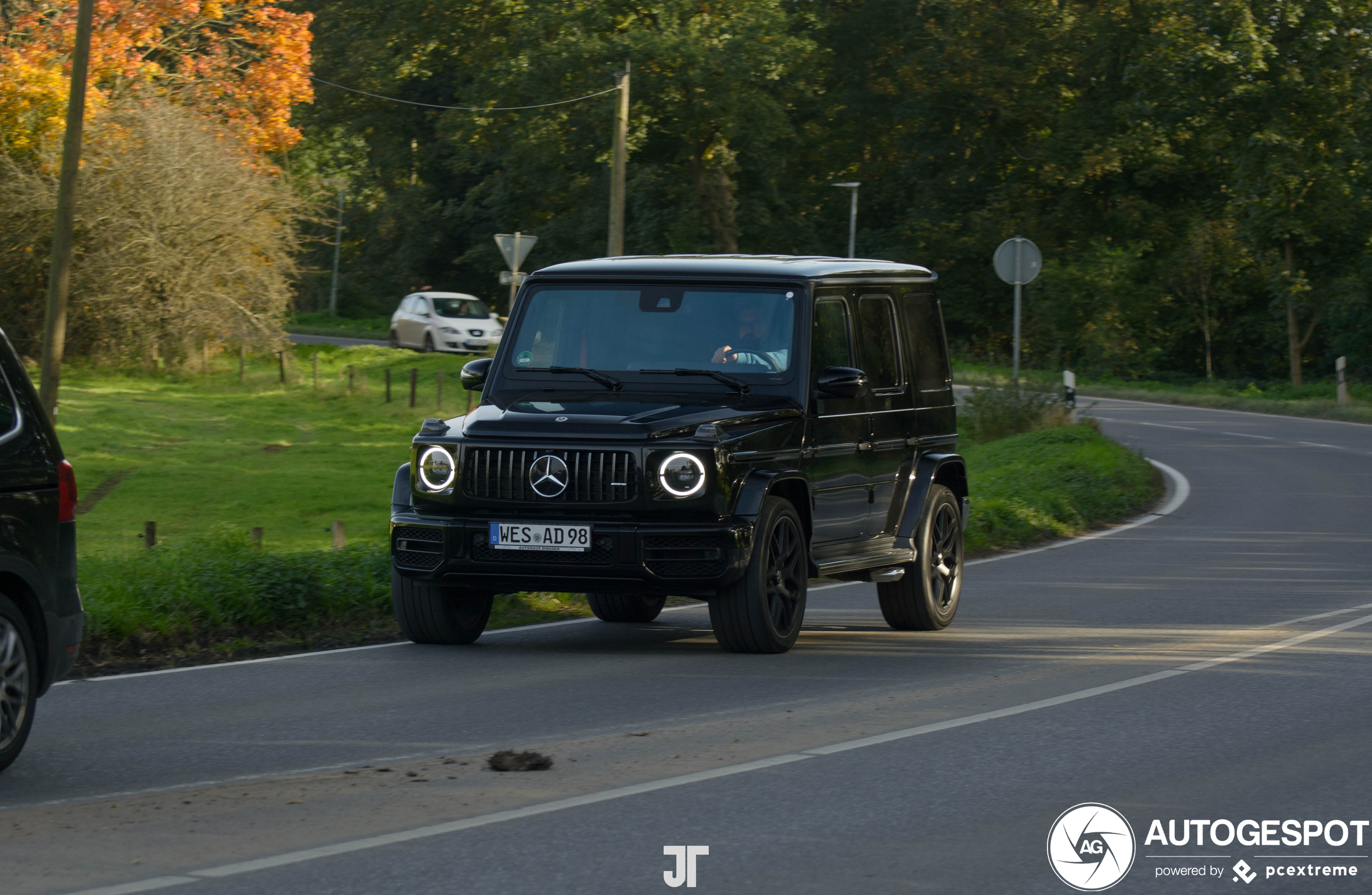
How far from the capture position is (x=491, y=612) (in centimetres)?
1142

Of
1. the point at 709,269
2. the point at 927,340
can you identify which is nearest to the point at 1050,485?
the point at 927,340

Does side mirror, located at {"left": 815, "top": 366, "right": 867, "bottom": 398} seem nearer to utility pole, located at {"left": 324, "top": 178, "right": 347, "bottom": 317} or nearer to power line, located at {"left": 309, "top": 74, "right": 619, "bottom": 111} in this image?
power line, located at {"left": 309, "top": 74, "right": 619, "bottom": 111}

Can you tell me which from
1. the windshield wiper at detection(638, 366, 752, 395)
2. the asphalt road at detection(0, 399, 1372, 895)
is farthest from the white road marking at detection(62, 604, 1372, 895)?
the windshield wiper at detection(638, 366, 752, 395)

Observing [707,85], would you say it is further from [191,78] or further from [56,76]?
[56,76]

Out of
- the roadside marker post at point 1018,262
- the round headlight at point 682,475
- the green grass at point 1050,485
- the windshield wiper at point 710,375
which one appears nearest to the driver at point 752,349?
the windshield wiper at point 710,375

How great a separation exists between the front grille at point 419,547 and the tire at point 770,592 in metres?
1.49

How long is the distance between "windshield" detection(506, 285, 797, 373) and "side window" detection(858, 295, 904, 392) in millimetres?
867

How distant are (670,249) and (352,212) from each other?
3217cm

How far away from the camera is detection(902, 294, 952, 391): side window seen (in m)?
11.7

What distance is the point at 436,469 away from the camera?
955 centimetres

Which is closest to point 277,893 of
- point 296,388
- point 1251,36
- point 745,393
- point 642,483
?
point 642,483

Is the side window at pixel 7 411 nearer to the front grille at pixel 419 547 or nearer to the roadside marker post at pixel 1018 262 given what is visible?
the front grille at pixel 419 547

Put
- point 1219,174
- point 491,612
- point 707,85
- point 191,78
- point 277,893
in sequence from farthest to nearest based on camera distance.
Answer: point 1219,174
point 707,85
point 191,78
point 491,612
point 277,893

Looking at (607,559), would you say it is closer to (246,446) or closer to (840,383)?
(840,383)
